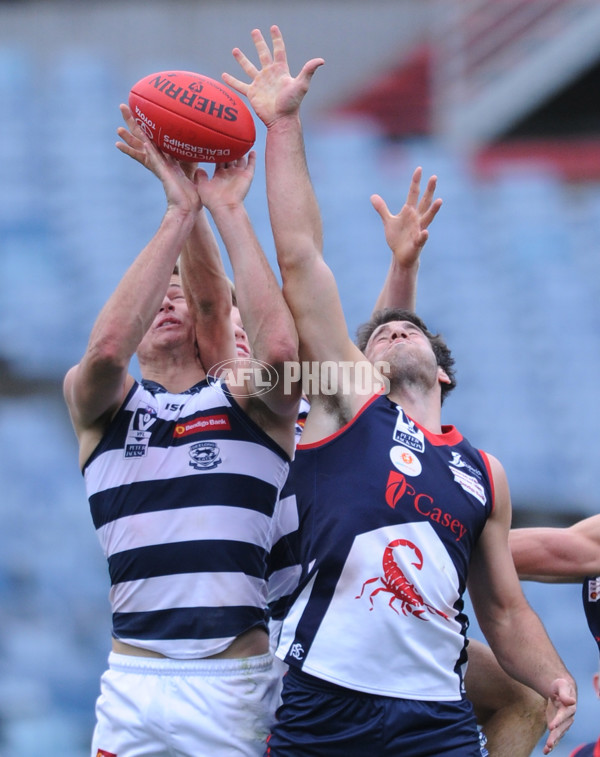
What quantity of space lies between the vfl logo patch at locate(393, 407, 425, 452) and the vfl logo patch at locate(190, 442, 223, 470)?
0.69m

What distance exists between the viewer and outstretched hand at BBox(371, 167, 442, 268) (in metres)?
4.92

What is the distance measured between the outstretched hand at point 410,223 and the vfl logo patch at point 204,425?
158 centimetres

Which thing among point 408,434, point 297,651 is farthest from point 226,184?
point 297,651

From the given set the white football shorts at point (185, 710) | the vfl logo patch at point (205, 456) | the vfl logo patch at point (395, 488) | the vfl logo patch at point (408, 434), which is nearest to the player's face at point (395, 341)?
the vfl logo patch at point (408, 434)

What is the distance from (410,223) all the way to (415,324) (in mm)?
758

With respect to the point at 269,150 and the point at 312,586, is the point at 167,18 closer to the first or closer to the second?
the point at 269,150

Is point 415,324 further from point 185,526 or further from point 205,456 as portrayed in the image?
point 185,526

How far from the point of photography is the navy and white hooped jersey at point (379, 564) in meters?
3.46

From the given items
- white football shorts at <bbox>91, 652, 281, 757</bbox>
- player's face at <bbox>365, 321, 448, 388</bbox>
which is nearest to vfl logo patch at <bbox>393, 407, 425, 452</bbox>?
player's face at <bbox>365, 321, 448, 388</bbox>

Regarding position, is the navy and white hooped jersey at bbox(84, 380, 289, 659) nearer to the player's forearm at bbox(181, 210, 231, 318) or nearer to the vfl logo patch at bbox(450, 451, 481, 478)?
the player's forearm at bbox(181, 210, 231, 318)

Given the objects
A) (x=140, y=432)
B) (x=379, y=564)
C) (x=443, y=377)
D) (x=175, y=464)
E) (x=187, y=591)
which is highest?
(x=443, y=377)

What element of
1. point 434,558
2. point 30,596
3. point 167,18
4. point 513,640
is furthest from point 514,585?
point 167,18

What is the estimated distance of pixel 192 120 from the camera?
380 centimetres

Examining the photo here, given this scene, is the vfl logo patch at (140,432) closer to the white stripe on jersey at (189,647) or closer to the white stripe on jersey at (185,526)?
the white stripe on jersey at (185,526)
